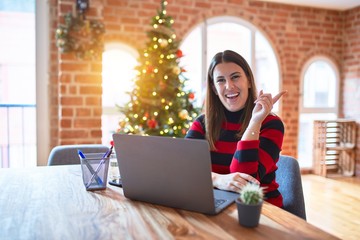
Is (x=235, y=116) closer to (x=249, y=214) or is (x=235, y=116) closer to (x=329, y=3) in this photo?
(x=249, y=214)

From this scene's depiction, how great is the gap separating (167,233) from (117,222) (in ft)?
0.49

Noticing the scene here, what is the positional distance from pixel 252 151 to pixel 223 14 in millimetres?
3487

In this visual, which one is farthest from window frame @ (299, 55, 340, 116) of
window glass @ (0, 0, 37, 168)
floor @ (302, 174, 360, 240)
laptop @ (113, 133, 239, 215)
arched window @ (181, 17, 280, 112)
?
laptop @ (113, 133, 239, 215)

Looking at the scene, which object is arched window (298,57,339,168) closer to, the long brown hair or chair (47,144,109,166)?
the long brown hair

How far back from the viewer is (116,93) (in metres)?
4.06

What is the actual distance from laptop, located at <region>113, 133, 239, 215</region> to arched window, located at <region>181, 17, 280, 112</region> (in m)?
3.19

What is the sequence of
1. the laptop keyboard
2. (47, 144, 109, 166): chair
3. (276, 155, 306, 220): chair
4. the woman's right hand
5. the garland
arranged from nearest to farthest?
1. the laptop keyboard
2. the woman's right hand
3. (276, 155, 306, 220): chair
4. (47, 144, 109, 166): chair
5. the garland

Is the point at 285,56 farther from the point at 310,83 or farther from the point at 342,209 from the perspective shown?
the point at 342,209

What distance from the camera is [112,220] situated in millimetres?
896

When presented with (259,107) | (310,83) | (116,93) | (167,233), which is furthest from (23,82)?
(310,83)

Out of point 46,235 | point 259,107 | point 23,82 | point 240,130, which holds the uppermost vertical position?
point 23,82

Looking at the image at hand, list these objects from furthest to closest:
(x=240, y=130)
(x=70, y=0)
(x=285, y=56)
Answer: (x=285, y=56) → (x=70, y=0) → (x=240, y=130)

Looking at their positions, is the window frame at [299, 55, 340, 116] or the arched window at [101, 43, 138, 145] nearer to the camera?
the arched window at [101, 43, 138, 145]

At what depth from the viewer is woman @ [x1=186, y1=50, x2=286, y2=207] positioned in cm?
→ 125
